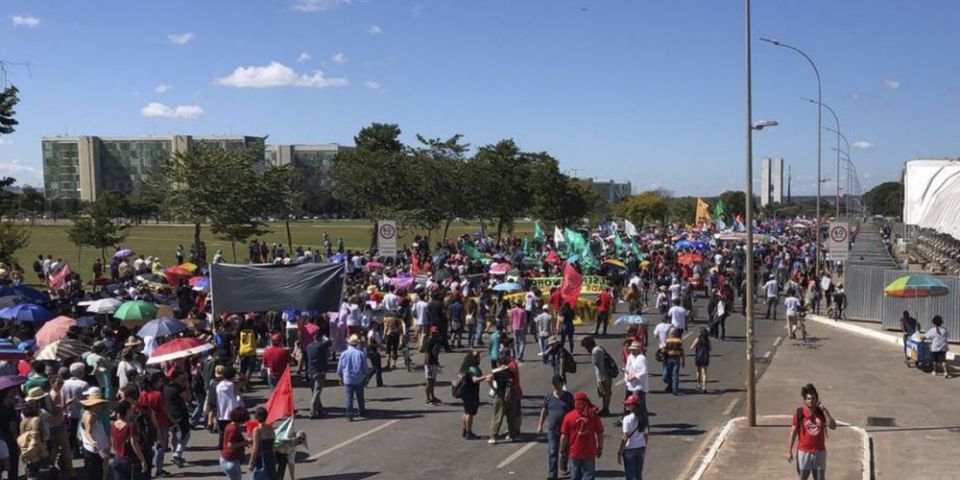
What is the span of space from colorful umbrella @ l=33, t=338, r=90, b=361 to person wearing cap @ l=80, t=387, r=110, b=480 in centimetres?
355

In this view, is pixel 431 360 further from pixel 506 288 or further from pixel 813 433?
pixel 506 288

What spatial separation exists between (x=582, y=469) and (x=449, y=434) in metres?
4.09

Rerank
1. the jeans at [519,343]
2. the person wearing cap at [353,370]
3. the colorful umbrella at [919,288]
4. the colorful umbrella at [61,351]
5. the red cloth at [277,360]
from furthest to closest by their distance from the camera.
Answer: the colorful umbrella at [919,288] < the jeans at [519,343] < the person wearing cap at [353,370] < the red cloth at [277,360] < the colorful umbrella at [61,351]

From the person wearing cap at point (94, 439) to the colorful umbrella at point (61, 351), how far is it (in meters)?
3.55

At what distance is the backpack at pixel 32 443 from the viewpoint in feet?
33.2

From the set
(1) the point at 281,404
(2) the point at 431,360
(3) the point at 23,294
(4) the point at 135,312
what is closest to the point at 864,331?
(2) the point at 431,360

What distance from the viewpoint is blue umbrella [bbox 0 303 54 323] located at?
56.7ft

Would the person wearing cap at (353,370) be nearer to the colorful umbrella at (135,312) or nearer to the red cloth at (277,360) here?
the red cloth at (277,360)

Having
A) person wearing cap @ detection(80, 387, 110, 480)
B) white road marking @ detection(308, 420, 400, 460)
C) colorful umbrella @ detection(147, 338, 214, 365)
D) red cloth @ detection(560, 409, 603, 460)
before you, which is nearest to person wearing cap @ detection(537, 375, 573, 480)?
red cloth @ detection(560, 409, 603, 460)

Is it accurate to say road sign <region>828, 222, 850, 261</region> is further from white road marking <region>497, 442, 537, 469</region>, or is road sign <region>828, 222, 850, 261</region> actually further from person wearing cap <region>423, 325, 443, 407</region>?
white road marking <region>497, 442, 537, 469</region>

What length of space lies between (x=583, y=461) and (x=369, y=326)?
10.4 m

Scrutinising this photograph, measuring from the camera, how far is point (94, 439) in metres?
10.1

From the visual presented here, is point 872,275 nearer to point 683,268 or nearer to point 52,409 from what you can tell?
point 683,268

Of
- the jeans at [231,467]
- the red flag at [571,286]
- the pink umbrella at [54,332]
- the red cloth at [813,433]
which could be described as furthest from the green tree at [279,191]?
the red cloth at [813,433]
